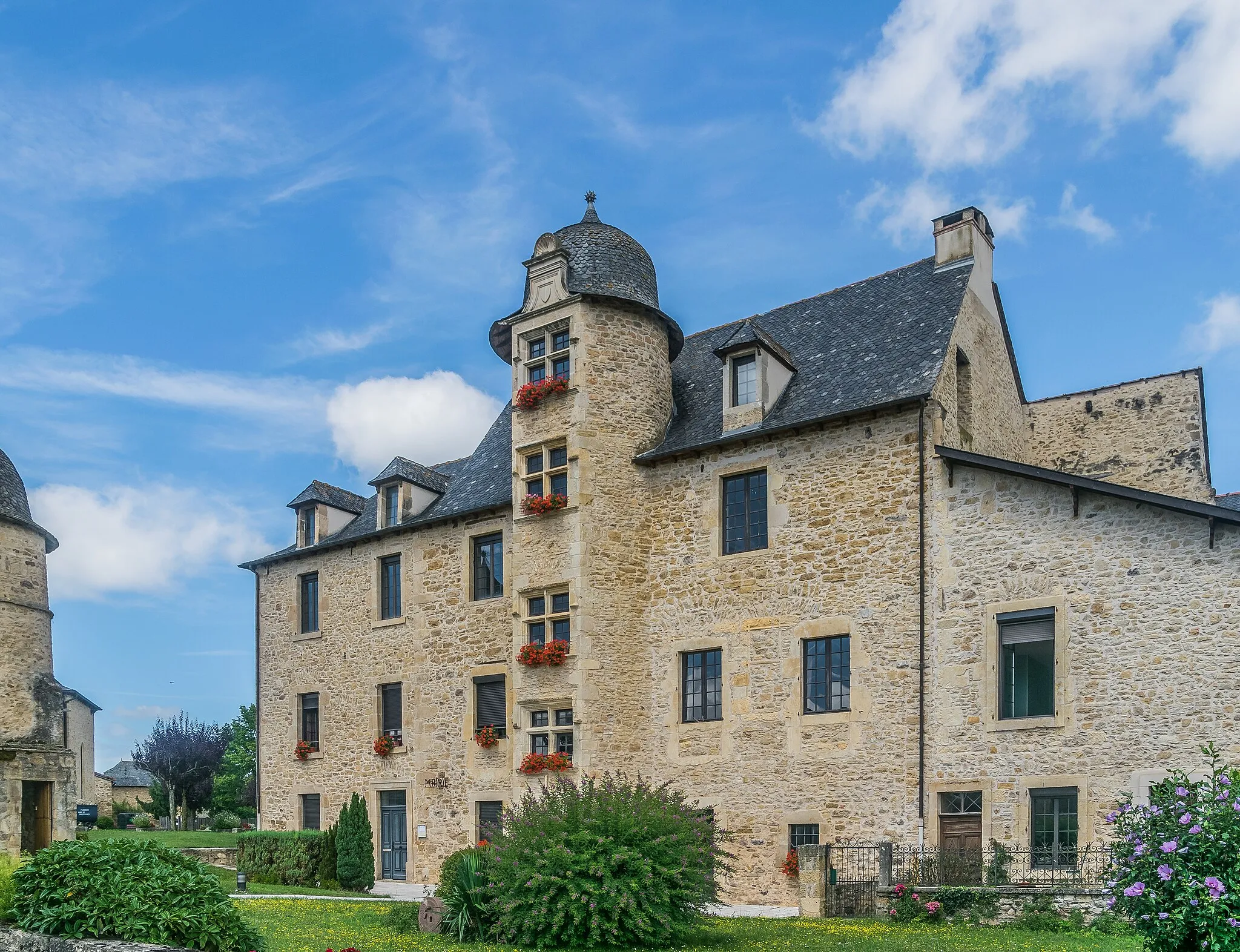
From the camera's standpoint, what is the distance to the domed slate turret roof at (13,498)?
32.2 metres

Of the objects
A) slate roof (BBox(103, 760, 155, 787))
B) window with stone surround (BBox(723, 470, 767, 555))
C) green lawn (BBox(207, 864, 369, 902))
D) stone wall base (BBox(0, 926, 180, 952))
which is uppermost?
window with stone surround (BBox(723, 470, 767, 555))

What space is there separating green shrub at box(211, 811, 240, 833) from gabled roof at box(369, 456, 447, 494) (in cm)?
2425

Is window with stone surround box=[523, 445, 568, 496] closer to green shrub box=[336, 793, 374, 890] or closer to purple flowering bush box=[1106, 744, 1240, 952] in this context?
green shrub box=[336, 793, 374, 890]

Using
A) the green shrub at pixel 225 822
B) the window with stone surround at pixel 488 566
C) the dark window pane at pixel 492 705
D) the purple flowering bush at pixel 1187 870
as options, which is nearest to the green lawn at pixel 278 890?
the dark window pane at pixel 492 705

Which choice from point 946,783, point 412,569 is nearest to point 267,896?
point 412,569

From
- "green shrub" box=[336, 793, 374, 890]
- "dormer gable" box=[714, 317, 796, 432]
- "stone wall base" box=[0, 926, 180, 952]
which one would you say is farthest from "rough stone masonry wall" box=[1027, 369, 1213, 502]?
"stone wall base" box=[0, 926, 180, 952]

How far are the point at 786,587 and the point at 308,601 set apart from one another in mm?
13200

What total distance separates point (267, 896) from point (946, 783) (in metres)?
11.3

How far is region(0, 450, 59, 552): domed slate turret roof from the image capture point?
32.2m

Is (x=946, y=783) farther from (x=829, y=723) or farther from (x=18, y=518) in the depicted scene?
(x=18, y=518)

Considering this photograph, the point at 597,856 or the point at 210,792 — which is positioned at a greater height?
the point at 597,856

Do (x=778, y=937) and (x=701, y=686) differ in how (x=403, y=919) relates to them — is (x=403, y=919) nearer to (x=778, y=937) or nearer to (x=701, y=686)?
(x=778, y=937)

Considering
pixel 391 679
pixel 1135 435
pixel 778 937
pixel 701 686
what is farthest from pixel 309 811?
pixel 1135 435

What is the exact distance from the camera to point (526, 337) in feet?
79.4
